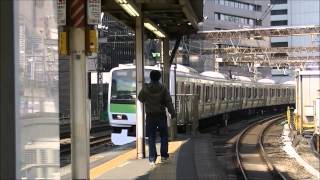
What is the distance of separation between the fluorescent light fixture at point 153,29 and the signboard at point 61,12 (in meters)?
7.09

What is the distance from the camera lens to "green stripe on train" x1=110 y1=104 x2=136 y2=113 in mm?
21359

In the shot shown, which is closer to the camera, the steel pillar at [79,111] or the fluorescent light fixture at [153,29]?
the steel pillar at [79,111]

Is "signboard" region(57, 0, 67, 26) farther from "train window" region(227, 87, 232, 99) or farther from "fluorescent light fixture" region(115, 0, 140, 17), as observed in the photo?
"train window" region(227, 87, 232, 99)

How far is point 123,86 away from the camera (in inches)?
874

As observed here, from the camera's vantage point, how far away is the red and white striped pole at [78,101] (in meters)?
6.70

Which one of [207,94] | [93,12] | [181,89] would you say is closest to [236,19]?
[207,94]

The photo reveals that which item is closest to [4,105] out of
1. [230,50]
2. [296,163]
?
Answer: [296,163]

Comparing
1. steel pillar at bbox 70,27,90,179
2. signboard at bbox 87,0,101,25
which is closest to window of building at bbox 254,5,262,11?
signboard at bbox 87,0,101,25

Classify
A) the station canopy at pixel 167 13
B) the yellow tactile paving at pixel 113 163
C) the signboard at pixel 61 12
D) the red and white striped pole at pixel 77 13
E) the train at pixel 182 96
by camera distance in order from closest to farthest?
the signboard at pixel 61 12, the red and white striped pole at pixel 77 13, the yellow tactile paving at pixel 113 163, the station canopy at pixel 167 13, the train at pixel 182 96

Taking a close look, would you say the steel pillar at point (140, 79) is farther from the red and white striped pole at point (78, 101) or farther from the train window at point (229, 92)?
the train window at point (229, 92)

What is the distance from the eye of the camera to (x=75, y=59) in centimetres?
674

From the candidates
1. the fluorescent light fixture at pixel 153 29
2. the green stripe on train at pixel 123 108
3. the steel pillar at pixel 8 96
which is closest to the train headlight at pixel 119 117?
the green stripe on train at pixel 123 108

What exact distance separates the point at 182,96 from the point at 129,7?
39.3 feet

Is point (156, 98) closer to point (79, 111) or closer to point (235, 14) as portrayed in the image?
point (79, 111)
